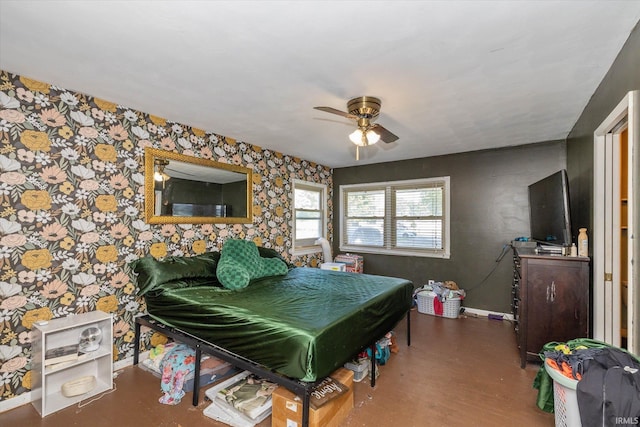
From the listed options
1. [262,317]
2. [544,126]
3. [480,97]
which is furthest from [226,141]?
[544,126]

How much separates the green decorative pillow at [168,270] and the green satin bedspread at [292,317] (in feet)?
0.33

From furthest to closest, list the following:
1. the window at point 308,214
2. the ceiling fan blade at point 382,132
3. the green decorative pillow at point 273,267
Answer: the window at point 308,214 → the green decorative pillow at point 273,267 → the ceiling fan blade at point 382,132

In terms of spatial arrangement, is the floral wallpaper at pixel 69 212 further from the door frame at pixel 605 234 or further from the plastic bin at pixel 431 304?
the door frame at pixel 605 234

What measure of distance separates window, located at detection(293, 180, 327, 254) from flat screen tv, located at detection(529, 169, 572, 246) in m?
3.30

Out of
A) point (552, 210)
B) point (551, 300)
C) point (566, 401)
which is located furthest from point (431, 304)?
point (566, 401)

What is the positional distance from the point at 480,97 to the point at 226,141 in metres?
2.93

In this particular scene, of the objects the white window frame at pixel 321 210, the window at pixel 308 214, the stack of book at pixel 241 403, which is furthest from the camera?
the window at pixel 308 214

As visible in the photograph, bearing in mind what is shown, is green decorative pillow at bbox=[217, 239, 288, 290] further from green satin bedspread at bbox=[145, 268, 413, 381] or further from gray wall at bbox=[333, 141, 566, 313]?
gray wall at bbox=[333, 141, 566, 313]

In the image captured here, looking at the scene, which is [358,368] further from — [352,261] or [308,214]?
[308,214]

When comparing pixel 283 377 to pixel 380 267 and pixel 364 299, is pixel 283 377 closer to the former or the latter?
pixel 364 299

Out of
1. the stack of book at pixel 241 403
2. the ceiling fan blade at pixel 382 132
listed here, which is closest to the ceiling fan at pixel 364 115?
the ceiling fan blade at pixel 382 132

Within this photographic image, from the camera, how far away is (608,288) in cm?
231

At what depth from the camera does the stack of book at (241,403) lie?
6.53ft

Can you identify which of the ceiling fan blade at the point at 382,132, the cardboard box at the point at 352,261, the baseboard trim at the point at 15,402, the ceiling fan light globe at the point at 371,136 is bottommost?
the baseboard trim at the point at 15,402
